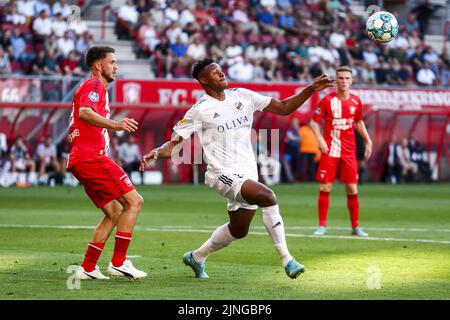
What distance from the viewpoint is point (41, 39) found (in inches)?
1241

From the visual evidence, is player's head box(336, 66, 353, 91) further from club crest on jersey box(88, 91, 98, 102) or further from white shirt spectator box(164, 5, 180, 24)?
white shirt spectator box(164, 5, 180, 24)

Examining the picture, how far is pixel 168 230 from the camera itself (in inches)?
650

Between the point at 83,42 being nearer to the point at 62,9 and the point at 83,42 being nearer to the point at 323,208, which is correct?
the point at 62,9

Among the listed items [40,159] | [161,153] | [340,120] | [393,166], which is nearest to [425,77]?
[393,166]

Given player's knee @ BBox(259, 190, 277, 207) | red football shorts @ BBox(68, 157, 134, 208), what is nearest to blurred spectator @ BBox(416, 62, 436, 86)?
player's knee @ BBox(259, 190, 277, 207)

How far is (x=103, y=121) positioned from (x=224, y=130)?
1273 mm

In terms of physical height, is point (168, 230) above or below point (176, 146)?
below

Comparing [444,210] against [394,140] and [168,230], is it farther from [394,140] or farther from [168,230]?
[394,140]

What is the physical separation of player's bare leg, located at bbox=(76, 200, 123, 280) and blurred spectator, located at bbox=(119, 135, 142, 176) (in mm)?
20252

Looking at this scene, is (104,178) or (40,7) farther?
(40,7)

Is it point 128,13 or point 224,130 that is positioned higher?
point 128,13

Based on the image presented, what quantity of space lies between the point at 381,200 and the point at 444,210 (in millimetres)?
3523

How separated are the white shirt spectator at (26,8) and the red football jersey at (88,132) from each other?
22.4 m
